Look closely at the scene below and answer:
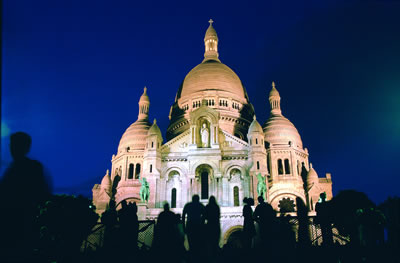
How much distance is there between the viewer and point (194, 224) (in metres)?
12.0

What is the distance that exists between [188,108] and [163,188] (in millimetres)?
17181

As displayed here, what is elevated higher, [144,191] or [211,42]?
[211,42]

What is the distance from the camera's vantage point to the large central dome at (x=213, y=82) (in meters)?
52.9

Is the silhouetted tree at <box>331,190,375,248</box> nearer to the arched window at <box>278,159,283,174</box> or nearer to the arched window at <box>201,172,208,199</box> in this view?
the arched window at <box>201,172,208,199</box>

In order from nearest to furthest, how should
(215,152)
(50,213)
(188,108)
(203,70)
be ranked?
(50,213), (215,152), (188,108), (203,70)

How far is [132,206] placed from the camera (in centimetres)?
1348

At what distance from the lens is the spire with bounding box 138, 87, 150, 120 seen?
2103 inches

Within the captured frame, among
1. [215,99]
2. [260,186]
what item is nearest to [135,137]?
[215,99]

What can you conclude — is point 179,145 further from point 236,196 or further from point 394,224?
point 394,224

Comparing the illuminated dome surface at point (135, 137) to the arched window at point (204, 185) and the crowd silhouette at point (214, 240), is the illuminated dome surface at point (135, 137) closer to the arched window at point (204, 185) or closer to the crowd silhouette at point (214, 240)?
the arched window at point (204, 185)

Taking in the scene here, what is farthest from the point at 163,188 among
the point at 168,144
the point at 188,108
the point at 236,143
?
the point at 188,108

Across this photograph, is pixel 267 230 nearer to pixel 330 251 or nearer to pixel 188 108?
pixel 330 251

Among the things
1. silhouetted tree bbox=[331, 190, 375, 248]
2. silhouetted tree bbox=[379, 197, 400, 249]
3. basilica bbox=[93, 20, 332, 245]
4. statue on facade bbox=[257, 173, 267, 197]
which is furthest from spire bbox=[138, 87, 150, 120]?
silhouetted tree bbox=[379, 197, 400, 249]

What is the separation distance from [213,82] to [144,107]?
1080cm
